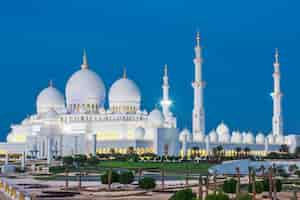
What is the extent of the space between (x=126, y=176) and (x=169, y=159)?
89.8ft

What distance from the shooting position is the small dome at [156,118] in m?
65.2

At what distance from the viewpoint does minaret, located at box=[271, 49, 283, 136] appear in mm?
74625

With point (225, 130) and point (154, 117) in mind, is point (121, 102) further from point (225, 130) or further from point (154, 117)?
point (225, 130)

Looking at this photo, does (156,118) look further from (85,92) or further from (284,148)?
(284,148)

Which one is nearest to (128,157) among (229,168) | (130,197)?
(229,168)

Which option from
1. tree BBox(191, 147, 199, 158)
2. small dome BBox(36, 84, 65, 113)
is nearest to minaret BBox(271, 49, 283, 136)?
tree BBox(191, 147, 199, 158)

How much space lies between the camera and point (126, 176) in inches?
1155

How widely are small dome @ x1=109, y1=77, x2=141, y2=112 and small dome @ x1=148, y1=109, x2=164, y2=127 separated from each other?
4.34m

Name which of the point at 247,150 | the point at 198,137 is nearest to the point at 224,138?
the point at 247,150

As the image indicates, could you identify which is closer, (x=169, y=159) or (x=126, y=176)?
(x=126, y=176)

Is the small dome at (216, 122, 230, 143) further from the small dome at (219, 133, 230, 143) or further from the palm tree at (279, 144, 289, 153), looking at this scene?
the palm tree at (279, 144, 289, 153)

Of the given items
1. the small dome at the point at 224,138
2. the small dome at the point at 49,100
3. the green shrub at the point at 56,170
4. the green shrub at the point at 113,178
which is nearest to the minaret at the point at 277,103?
the small dome at the point at 224,138

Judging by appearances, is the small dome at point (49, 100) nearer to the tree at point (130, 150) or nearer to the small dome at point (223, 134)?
the tree at point (130, 150)

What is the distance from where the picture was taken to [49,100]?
74.5 metres
